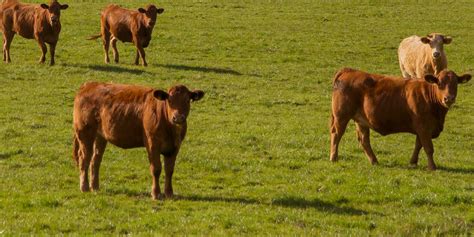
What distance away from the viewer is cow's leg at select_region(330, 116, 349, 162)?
18.3m

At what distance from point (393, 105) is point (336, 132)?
1358 millimetres

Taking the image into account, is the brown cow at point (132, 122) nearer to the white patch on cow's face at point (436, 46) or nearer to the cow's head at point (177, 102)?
the cow's head at point (177, 102)

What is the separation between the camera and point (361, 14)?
47.1 metres

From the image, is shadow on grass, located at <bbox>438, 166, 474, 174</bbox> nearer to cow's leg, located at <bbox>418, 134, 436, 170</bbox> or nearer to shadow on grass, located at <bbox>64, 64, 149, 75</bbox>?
cow's leg, located at <bbox>418, 134, 436, 170</bbox>

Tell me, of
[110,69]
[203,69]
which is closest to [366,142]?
[110,69]

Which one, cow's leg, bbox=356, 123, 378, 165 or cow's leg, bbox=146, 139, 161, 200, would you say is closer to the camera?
cow's leg, bbox=146, 139, 161, 200

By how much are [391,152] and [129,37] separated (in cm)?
1490

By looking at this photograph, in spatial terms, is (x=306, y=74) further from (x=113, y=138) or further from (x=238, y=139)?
(x=113, y=138)

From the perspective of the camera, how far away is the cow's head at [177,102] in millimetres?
13784

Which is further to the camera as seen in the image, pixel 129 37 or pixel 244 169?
pixel 129 37

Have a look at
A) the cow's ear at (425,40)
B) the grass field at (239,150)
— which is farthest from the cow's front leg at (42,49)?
the cow's ear at (425,40)

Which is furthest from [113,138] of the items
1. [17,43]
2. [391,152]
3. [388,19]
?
[388,19]

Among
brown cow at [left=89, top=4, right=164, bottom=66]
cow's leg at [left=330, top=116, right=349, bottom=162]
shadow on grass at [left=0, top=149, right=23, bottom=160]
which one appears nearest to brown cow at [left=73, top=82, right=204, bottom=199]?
shadow on grass at [left=0, top=149, right=23, bottom=160]

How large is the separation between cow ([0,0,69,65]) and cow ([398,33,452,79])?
478 inches
